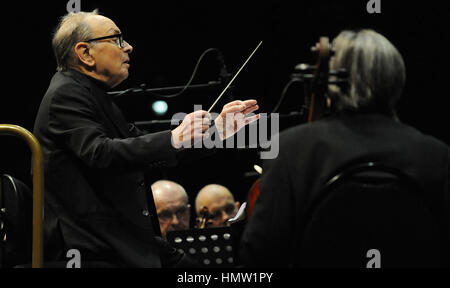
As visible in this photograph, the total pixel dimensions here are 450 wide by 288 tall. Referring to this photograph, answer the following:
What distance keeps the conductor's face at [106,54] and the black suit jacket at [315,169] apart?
1.13 metres

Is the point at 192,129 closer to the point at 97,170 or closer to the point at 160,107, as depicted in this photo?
the point at 97,170

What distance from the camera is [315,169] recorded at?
1.66 metres

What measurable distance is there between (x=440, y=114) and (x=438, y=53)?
1.59ft

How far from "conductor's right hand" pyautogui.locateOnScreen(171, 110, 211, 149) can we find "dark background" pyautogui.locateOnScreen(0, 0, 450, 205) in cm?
273

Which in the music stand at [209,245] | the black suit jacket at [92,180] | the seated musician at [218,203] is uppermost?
the black suit jacket at [92,180]

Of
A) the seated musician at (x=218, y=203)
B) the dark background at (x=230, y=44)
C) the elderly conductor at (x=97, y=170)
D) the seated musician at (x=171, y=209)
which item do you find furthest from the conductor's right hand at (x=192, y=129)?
the dark background at (x=230, y=44)

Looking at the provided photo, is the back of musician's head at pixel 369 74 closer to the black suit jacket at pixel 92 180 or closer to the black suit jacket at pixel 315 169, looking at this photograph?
the black suit jacket at pixel 315 169

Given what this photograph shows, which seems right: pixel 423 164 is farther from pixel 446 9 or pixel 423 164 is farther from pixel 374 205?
pixel 446 9

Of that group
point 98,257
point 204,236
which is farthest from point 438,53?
point 98,257

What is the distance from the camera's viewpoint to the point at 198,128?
223 centimetres

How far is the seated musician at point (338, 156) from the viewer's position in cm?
164

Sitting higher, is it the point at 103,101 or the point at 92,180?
the point at 103,101

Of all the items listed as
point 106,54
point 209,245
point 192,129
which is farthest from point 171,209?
point 192,129

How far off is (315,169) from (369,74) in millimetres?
293
